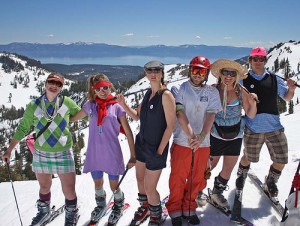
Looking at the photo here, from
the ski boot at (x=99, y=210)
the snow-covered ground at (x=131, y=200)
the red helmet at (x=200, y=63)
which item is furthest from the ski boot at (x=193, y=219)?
the red helmet at (x=200, y=63)

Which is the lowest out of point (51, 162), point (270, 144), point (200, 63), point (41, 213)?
point (41, 213)

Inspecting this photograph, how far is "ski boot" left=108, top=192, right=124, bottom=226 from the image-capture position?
5.38 meters

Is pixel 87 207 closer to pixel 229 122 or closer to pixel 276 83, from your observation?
pixel 229 122

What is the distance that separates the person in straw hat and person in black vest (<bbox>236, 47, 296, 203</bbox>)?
37 cm

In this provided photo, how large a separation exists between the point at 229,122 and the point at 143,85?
638ft

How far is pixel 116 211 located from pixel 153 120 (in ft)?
6.93

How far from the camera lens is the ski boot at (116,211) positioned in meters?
5.38

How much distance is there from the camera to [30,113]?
5059 millimetres

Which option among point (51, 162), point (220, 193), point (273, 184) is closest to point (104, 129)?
point (51, 162)

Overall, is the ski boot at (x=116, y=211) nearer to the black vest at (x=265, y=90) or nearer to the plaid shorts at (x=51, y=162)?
the plaid shorts at (x=51, y=162)

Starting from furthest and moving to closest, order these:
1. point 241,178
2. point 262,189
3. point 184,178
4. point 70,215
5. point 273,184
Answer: point 262,189 < point 273,184 < point 241,178 < point 70,215 < point 184,178

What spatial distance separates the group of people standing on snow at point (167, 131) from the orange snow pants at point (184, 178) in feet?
0.05

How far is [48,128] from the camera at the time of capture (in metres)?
5.06

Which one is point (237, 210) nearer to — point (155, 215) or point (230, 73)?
point (155, 215)
